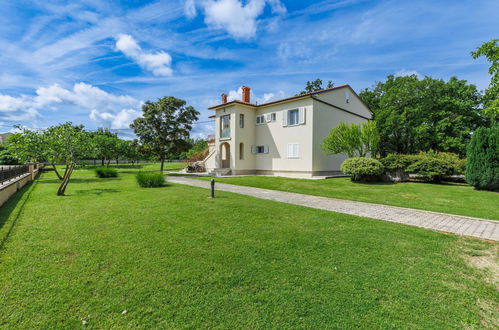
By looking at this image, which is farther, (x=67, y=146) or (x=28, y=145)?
(x=28, y=145)

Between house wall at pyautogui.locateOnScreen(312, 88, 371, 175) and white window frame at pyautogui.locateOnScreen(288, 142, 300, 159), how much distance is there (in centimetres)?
137

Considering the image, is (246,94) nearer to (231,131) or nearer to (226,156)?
(231,131)

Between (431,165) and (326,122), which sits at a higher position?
(326,122)

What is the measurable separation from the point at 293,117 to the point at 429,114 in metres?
18.2

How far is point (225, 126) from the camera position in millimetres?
21859

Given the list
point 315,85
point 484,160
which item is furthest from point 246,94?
point 315,85

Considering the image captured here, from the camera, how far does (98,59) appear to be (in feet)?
41.3

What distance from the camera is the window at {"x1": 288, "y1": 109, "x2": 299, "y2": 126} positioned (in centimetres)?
1872

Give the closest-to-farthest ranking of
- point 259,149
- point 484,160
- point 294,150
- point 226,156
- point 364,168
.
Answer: point 484,160 → point 364,168 → point 294,150 → point 259,149 → point 226,156

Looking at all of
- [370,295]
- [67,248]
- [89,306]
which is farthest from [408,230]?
[67,248]

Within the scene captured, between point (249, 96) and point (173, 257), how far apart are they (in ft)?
67.1

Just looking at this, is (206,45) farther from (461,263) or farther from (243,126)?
(461,263)

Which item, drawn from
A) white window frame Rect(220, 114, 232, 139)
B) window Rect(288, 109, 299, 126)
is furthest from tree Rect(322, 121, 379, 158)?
white window frame Rect(220, 114, 232, 139)

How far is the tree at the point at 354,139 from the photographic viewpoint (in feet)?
51.2
